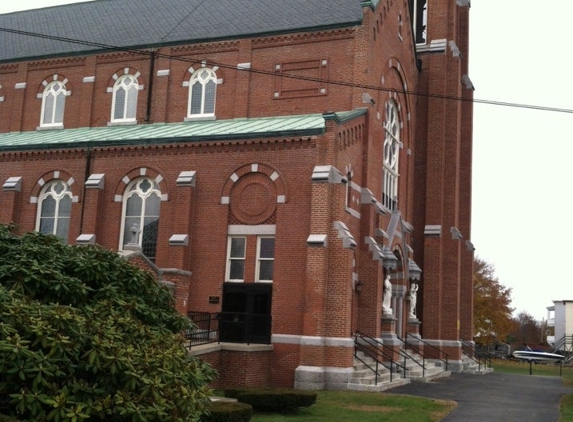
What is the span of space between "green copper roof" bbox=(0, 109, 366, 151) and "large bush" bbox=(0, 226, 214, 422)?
1499 centimetres

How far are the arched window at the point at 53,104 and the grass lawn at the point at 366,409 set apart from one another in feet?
68.1

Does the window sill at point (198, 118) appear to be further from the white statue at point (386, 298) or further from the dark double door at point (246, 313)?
the white statue at point (386, 298)

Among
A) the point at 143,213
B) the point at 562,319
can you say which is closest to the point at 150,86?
the point at 143,213

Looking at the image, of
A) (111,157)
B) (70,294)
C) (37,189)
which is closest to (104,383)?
(70,294)

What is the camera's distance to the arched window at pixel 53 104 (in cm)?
3603

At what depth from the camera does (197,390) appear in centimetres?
1085

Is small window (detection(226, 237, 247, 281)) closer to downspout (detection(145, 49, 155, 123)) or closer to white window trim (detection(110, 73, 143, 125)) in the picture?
downspout (detection(145, 49, 155, 123))

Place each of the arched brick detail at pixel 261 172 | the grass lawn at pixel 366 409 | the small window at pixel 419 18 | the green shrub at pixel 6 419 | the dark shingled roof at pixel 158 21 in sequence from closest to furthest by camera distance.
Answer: the green shrub at pixel 6 419
the grass lawn at pixel 366 409
the arched brick detail at pixel 261 172
the dark shingled roof at pixel 158 21
the small window at pixel 419 18

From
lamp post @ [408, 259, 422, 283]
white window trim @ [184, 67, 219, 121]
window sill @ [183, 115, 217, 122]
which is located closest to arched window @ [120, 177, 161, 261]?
window sill @ [183, 115, 217, 122]

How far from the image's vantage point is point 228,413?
14734mm

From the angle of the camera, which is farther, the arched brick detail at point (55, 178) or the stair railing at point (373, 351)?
the arched brick detail at point (55, 178)

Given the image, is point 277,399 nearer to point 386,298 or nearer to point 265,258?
point 265,258

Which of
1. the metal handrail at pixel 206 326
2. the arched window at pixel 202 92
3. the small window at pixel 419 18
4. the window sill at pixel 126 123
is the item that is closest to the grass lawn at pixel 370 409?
the metal handrail at pixel 206 326

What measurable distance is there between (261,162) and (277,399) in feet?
36.1
